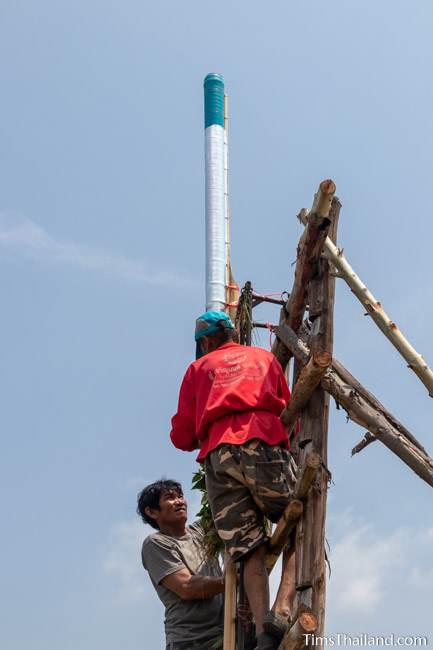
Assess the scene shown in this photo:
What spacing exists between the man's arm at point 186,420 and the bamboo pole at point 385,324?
117 centimetres

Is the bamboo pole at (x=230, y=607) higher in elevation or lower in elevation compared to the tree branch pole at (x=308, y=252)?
lower

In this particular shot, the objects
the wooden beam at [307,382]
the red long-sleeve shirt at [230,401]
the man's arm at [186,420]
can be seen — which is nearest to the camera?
the wooden beam at [307,382]

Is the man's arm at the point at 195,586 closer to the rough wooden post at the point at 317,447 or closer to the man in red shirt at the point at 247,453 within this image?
the man in red shirt at the point at 247,453

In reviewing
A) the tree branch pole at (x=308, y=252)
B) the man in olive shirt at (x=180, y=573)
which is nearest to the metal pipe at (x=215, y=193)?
the tree branch pole at (x=308, y=252)

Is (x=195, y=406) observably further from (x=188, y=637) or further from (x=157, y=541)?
(x=188, y=637)

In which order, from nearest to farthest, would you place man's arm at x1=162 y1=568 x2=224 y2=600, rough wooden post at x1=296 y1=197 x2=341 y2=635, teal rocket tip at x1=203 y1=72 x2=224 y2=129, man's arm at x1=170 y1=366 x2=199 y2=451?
rough wooden post at x1=296 y1=197 x2=341 y2=635 < man's arm at x1=170 y1=366 x2=199 y2=451 < man's arm at x1=162 y1=568 x2=224 y2=600 < teal rocket tip at x1=203 y1=72 x2=224 y2=129

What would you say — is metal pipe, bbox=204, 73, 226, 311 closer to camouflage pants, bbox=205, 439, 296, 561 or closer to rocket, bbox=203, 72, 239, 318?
rocket, bbox=203, 72, 239, 318

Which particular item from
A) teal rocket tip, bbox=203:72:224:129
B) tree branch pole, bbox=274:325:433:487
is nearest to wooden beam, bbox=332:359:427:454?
tree branch pole, bbox=274:325:433:487

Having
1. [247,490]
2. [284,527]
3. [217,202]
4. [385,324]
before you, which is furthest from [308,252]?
[217,202]

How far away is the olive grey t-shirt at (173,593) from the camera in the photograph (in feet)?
20.5

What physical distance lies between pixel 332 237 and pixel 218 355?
1.04 m

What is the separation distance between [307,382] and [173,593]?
192 centimetres

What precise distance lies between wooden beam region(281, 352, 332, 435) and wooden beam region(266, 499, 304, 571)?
60 cm

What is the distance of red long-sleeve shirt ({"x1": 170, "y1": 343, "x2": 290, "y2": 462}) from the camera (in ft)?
18.5
